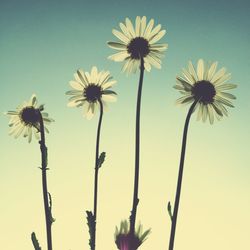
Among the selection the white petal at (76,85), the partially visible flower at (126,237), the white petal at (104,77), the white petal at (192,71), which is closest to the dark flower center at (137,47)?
the white petal at (104,77)

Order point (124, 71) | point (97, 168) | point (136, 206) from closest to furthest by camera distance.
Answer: point (136, 206) → point (97, 168) → point (124, 71)

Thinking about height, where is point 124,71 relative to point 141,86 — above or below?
above

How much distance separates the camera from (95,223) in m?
1.60

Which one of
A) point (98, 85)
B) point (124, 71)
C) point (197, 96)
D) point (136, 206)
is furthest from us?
point (98, 85)

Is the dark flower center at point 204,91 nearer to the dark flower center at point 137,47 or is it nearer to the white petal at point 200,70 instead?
the white petal at point 200,70

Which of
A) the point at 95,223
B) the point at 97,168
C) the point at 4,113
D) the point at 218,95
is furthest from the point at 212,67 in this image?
the point at 4,113

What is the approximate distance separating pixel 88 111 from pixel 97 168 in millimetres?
830

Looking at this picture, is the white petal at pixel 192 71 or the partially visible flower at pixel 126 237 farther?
the white petal at pixel 192 71

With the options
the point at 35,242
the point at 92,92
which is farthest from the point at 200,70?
the point at 35,242

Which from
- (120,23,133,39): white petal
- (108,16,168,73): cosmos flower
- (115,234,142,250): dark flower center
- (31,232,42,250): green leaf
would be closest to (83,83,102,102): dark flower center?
(108,16,168,73): cosmos flower

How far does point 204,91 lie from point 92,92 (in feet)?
2.56

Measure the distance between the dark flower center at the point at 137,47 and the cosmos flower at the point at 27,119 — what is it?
2.30ft

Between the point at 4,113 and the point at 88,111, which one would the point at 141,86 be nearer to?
the point at 88,111

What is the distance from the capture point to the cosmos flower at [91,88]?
2500mm
